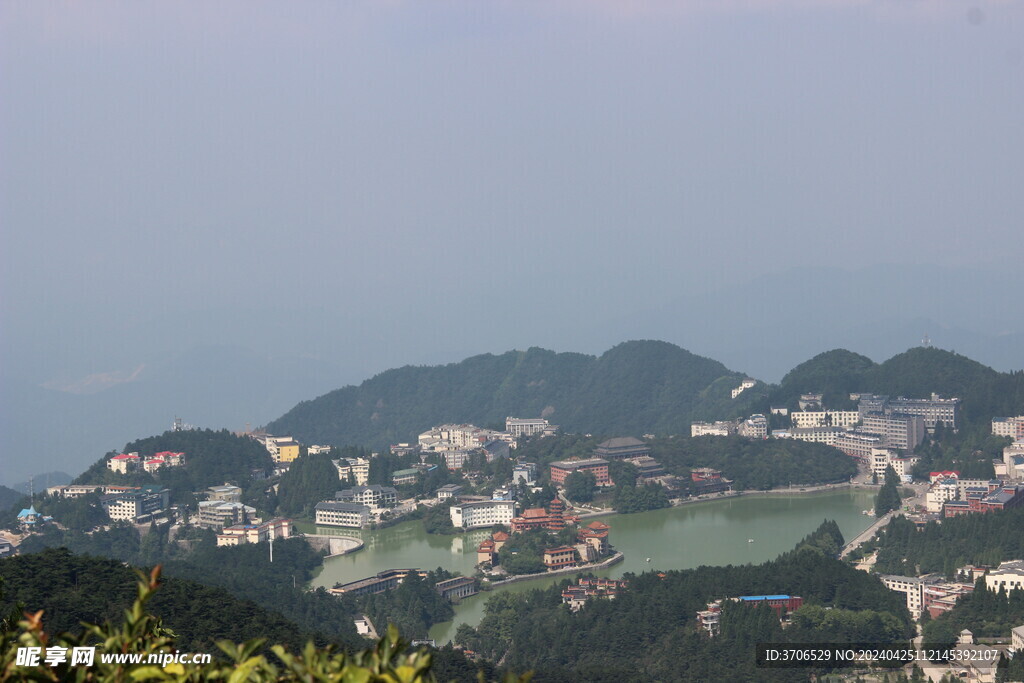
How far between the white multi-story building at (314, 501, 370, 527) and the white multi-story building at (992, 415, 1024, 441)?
1122cm

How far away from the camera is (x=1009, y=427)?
21.9 m

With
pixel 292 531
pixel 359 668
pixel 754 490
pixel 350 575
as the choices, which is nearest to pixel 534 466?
pixel 754 490

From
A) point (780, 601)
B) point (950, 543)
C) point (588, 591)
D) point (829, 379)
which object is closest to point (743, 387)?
point (829, 379)

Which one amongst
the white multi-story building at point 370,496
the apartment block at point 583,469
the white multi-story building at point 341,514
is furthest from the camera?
the apartment block at point 583,469

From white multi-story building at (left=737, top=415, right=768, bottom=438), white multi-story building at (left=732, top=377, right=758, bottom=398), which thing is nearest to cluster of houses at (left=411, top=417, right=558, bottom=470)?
white multi-story building at (left=737, top=415, right=768, bottom=438)

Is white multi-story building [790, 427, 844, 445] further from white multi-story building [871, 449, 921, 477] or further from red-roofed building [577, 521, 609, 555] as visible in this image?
red-roofed building [577, 521, 609, 555]

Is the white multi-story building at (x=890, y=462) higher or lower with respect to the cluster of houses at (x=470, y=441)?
lower

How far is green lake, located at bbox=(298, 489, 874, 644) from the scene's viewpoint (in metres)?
14.4

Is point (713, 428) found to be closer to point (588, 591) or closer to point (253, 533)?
point (253, 533)

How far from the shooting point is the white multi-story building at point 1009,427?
71.4 ft

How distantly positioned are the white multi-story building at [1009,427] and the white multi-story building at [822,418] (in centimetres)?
299

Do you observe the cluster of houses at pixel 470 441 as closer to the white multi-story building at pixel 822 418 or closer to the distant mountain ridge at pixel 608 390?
the distant mountain ridge at pixel 608 390

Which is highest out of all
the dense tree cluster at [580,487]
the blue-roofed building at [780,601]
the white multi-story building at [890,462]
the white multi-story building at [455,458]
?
the white multi-story building at [455,458]

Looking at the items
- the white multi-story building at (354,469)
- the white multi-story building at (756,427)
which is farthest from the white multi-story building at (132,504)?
the white multi-story building at (756,427)
